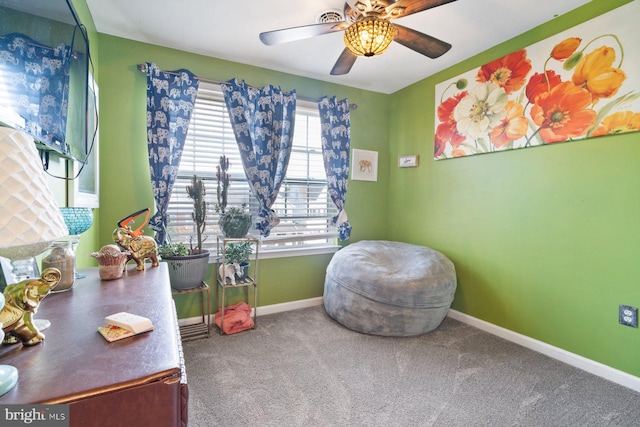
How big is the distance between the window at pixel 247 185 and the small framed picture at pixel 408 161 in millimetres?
943

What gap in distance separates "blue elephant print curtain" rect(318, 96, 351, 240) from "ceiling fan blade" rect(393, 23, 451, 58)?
1.31 metres

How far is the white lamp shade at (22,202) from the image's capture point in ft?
1.70

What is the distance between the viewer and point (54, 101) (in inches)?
41.7

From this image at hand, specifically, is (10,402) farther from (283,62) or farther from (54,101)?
(283,62)

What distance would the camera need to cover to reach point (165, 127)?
8.05 ft

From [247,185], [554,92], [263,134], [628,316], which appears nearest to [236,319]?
[247,185]

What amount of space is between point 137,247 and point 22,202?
1.06 meters

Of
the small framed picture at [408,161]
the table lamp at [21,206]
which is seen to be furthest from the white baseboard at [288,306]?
the table lamp at [21,206]

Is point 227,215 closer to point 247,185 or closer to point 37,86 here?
point 247,185

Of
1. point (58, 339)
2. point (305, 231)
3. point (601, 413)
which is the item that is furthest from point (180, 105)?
point (601, 413)

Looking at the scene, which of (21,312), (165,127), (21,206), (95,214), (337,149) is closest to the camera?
(21,206)

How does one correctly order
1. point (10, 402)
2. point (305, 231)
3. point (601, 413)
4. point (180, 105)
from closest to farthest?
point (10, 402)
point (601, 413)
point (180, 105)
point (305, 231)

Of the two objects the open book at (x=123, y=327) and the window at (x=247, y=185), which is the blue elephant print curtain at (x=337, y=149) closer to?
the window at (x=247, y=185)

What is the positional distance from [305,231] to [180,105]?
67.2 inches
